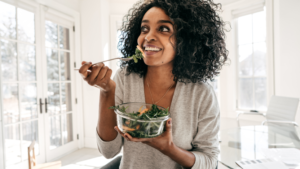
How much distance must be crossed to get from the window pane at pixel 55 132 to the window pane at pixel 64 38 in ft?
4.10

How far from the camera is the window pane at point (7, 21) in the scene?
225cm

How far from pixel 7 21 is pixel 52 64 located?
0.85m

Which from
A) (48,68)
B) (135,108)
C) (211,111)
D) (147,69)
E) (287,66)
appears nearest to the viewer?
(135,108)

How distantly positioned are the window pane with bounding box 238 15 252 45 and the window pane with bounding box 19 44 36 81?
333 cm

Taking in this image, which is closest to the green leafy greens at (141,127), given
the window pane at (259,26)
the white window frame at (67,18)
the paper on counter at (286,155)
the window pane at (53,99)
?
the paper on counter at (286,155)

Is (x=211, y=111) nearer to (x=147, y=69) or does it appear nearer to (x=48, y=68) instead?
(x=147, y=69)

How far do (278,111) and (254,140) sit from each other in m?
0.91

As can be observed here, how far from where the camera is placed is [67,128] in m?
3.29

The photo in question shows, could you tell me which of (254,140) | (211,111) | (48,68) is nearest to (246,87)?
(254,140)

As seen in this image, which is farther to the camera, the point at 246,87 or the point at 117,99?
the point at 246,87

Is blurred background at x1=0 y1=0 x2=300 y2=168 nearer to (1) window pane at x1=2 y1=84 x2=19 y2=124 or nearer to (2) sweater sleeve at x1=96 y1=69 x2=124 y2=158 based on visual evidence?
(1) window pane at x1=2 y1=84 x2=19 y2=124

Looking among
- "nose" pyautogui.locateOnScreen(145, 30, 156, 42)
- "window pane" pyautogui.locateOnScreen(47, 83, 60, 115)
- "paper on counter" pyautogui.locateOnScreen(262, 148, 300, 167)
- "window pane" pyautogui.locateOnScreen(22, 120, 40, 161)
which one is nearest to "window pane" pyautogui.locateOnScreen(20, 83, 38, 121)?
"window pane" pyautogui.locateOnScreen(22, 120, 40, 161)

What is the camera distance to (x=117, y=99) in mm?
970

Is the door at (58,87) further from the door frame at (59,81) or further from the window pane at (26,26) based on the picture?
the window pane at (26,26)
